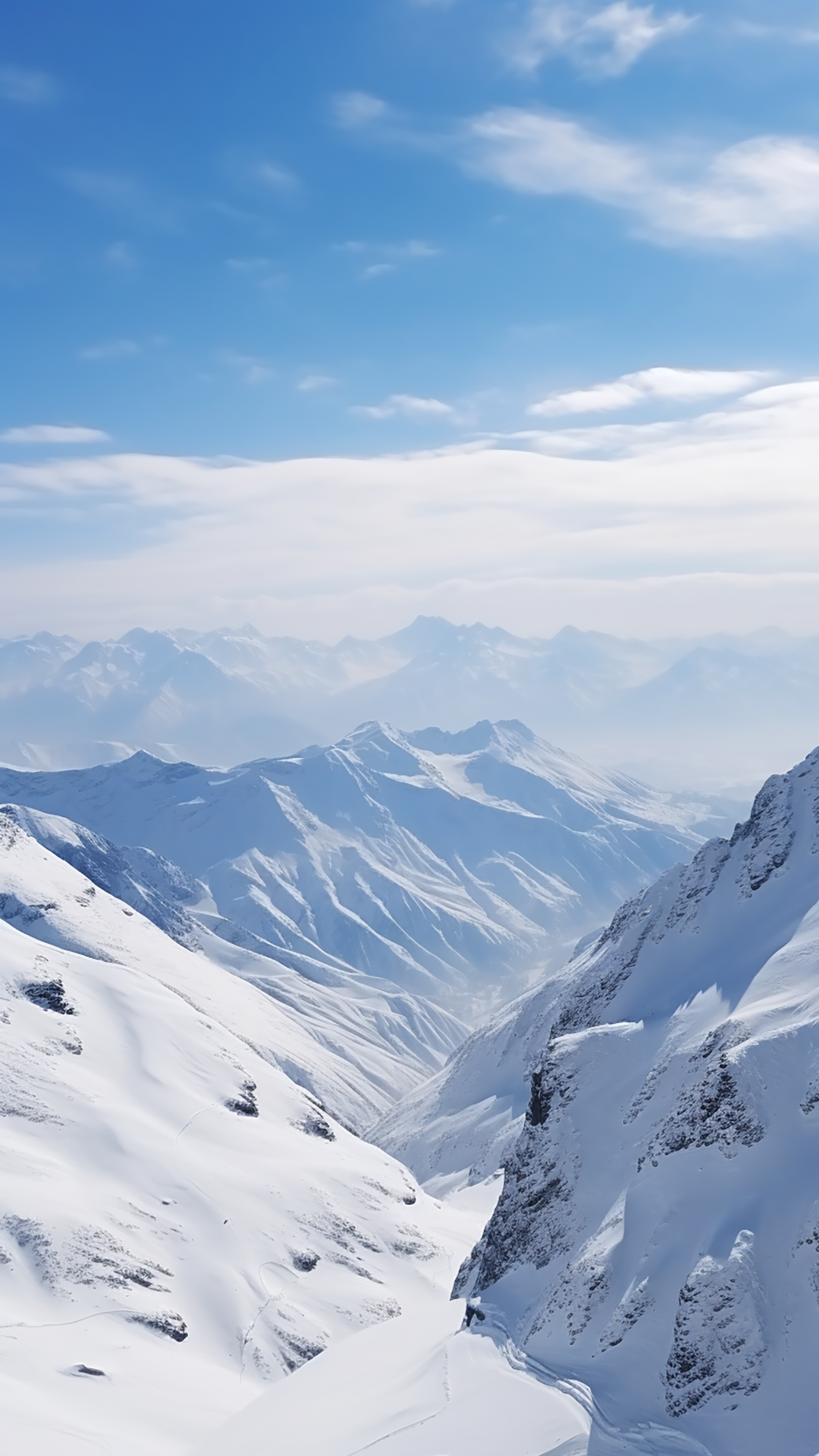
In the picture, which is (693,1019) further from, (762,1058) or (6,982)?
(6,982)

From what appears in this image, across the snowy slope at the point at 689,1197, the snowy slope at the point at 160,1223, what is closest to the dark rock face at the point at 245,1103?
the snowy slope at the point at 160,1223

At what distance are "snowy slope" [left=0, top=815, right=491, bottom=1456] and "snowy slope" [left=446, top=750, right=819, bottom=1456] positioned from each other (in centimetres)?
2593

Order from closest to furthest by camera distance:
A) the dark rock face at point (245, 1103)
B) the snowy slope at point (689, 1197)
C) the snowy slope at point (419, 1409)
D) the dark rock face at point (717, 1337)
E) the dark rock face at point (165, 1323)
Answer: the dark rock face at point (717, 1337)
the snowy slope at point (689, 1197)
the snowy slope at point (419, 1409)
the dark rock face at point (165, 1323)
the dark rock face at point (245, 1103)

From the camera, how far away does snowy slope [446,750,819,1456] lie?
41031 millimetres

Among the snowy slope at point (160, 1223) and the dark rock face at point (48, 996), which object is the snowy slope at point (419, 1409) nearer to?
the snowy slope at point (160, 1223)

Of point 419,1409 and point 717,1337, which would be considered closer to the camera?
point 717,1337

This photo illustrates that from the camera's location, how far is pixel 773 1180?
45906mm

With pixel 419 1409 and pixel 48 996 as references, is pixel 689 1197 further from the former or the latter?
pixel 48 996

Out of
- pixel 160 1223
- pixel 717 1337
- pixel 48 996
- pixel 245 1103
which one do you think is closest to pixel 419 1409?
pixel 717 1337

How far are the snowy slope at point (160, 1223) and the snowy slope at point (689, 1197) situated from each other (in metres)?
25.9

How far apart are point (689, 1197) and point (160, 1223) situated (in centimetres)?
6741

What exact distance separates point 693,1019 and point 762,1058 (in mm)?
15128

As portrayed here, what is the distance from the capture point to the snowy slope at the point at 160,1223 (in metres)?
68.7

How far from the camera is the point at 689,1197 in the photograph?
4844 centimetres
